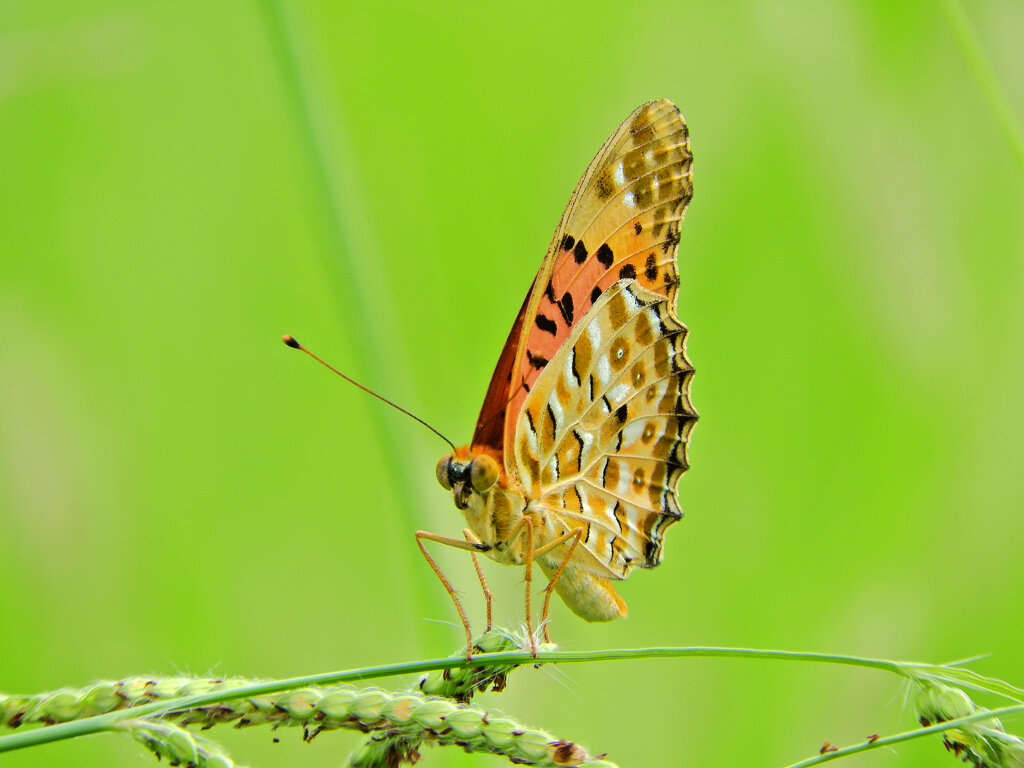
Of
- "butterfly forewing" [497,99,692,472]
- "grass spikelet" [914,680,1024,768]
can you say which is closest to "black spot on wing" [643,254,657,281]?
"butterfly forewing" [497,99,692,472]

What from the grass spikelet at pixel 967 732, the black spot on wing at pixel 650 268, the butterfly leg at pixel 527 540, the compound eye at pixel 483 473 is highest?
the black spot on wing at pixel 650 268

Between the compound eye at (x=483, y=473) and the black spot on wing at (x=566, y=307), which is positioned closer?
the compound eye at (x=483, y=473)

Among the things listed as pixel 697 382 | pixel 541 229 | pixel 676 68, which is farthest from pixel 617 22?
pixel 697 382

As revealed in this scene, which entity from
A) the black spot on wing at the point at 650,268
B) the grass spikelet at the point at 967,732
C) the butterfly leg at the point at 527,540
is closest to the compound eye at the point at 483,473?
the butterfly leg at the point at 527,540

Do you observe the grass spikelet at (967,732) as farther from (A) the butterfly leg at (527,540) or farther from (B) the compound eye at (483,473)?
(B) the compound eye at (483,473)

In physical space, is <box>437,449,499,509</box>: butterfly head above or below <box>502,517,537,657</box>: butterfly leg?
above

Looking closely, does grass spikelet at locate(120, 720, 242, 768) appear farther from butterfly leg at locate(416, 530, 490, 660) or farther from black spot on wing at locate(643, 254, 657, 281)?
black spot on wing at locate(643, 254, 657, 281)

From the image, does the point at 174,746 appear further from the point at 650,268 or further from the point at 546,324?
the point at 650,268
